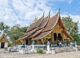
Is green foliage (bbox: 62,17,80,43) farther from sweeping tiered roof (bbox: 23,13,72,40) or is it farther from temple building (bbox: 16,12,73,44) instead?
temple building (bbox: 16,12,73,44)

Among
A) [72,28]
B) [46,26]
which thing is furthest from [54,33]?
[72,28]

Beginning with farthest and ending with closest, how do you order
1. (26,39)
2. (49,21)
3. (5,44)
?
(5,44)
(26,39)
(49,21)

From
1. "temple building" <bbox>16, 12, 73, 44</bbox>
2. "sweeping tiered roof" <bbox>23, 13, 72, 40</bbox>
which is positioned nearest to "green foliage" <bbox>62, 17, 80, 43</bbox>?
"sweeping tiered roof" <bbox>23, 13, 72, 40</bbox>

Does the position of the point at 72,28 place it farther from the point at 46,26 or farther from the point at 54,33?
the point at 54,33

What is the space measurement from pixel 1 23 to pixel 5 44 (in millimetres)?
19487

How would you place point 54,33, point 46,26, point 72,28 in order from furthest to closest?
point 72,28, point 46,26, point 54,33

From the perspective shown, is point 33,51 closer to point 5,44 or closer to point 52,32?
point 52,32

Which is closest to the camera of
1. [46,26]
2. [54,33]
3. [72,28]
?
[54,33]

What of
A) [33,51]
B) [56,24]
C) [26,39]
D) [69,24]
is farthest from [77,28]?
[33,51]

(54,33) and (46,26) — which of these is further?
(46,26)

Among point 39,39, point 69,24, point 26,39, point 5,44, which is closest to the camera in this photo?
point 39,39

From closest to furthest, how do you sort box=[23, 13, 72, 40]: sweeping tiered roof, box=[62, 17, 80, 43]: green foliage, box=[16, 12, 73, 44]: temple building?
box=[16, 12, 73, 44]: temple building < box=[23, 13, 72, 40]: sweeping tiered roof < box=[62, 17, 80, 43]: green foliage

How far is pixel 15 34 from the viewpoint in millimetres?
71125

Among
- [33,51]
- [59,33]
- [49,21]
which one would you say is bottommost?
[33,51]
